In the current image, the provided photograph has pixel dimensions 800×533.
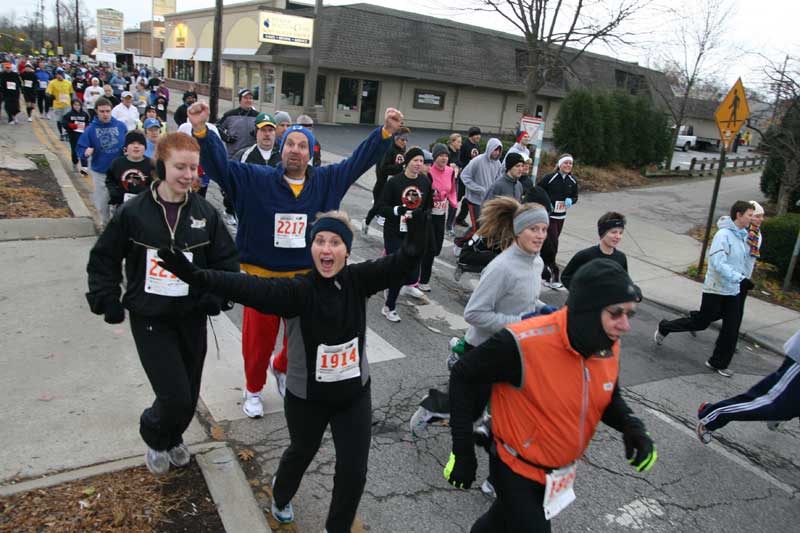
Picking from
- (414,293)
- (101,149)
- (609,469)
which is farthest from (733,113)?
(101,149)

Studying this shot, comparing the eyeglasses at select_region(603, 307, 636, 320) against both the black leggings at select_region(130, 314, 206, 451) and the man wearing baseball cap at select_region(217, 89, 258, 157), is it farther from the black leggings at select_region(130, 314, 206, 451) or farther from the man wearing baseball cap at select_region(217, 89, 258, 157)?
the man wearing baseball cap at select_region(217, 89, 258, 157)

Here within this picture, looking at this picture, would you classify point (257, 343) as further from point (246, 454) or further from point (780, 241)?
point (780, 241)

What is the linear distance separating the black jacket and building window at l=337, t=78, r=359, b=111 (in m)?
30.9

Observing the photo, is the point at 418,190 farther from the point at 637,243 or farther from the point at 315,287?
the point at 637,243

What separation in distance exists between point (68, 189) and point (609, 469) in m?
10.2

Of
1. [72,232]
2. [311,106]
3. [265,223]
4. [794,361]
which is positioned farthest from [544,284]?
[311,106]

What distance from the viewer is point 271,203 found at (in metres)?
4.09

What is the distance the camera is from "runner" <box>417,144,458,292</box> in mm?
7660

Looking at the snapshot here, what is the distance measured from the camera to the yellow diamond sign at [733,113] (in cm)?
975

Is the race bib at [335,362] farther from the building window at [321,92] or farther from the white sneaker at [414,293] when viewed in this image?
the building window at [321,92]

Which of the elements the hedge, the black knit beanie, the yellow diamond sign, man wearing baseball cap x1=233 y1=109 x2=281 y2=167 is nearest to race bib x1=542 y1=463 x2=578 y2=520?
the black knit beanie

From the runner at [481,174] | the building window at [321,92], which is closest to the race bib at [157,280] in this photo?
the runner at [481,174]

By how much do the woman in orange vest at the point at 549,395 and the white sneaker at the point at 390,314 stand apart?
4169 mm

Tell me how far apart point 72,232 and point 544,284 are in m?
7.13
